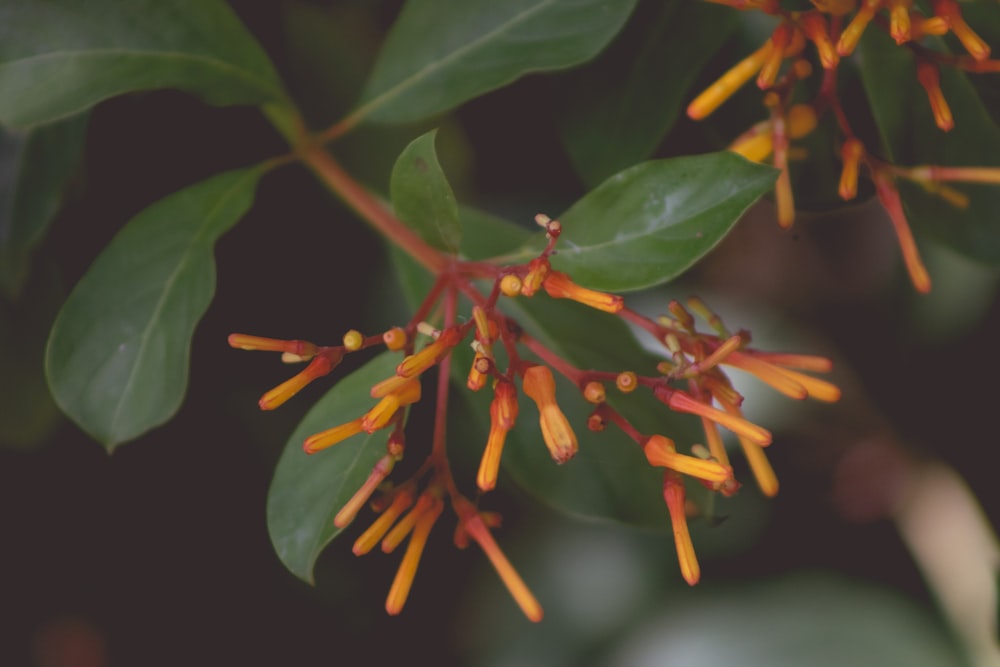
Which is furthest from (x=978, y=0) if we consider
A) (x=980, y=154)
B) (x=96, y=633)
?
(x=96, y=633)

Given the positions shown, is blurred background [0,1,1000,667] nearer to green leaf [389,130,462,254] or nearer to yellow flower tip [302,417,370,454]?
green leaf [389,130,462,254]

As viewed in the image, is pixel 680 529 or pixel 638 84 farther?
pixel 638 84

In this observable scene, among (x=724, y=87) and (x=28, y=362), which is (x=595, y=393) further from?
(x=28, y=362)

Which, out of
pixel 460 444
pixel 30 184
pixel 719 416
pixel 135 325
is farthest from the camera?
pixel 460 444

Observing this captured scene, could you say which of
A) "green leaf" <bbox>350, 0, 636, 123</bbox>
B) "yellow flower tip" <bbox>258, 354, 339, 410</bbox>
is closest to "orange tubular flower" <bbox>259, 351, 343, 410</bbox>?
"yellow flower tip" <bbox>258, 354, 339, 410</bbox>

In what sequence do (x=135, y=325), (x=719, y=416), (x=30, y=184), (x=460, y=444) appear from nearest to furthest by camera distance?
(x=719, y=416), (x=135, y=325), (x=30, y=184), (x=460, y=444)

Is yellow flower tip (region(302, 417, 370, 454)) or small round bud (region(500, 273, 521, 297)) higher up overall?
small round bud (region(500, 273, 521, 297))

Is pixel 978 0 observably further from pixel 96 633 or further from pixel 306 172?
pixel 96 633

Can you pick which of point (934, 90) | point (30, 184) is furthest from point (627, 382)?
point (30, 184)
